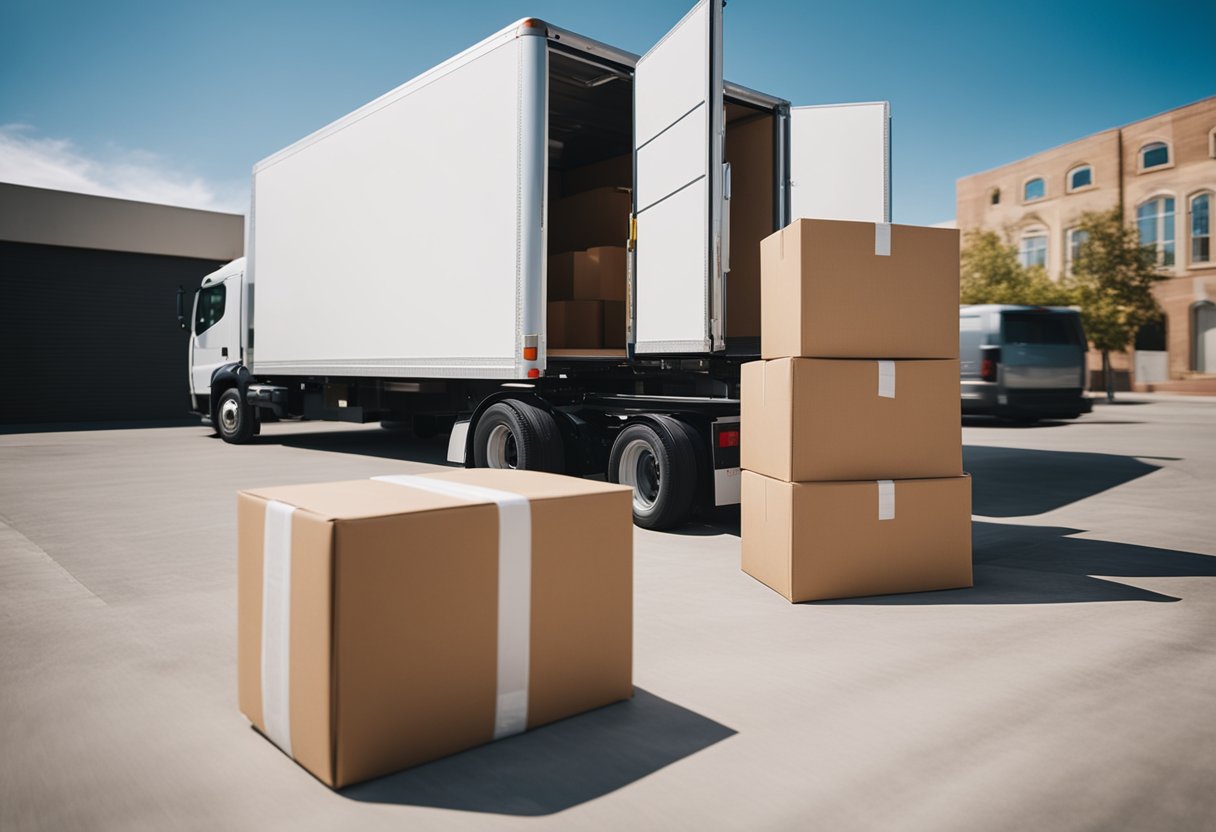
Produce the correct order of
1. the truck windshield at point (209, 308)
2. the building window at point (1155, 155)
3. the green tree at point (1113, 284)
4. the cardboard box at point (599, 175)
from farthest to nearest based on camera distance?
the building window at point (1155, 155) → the green tree at point (1113, 284) → the truck windshield at point (209, 308) → the cardboard box at point (599, 175)

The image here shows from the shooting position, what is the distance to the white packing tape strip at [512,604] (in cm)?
245

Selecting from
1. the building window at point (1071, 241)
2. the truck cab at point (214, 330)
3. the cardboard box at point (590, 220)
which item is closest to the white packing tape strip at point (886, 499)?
the cardboard box at point (590, 220)

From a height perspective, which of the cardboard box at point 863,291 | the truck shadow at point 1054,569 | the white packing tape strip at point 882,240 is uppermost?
the white packing tape strip at point 882,240

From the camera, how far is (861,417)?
14.0 feet

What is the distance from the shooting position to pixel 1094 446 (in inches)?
487

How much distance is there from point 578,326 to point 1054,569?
16.0 feet

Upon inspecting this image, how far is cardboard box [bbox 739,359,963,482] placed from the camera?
13.6ft

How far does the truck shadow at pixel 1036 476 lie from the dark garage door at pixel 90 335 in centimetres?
1749

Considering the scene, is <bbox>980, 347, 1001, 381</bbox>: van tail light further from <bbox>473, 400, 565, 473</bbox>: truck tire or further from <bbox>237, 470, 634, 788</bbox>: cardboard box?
<bbox>237, 470, 634, 788</bbox>: cardboard box

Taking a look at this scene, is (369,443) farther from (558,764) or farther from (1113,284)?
(1113,284)

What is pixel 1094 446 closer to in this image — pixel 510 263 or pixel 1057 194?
pixel 510 263

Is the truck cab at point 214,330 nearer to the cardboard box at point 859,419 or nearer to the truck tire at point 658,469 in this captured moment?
the truck tire at point 658,469

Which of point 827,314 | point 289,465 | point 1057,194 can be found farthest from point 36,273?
point 1057,194

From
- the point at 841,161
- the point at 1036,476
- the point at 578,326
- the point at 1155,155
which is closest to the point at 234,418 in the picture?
the point at 578,326
